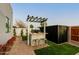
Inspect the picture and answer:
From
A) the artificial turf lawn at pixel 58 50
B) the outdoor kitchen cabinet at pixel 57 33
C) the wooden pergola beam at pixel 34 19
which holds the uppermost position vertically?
the wooden pergola beam at pixel 34 19

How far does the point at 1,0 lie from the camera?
217 centimetres

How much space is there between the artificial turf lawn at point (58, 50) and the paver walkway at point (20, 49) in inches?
3.7

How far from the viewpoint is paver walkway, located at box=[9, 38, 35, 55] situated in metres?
2.22

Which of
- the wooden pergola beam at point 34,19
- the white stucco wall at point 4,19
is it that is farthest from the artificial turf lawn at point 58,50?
the white stucco wall at point 4,19

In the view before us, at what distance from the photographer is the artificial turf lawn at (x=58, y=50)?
223 centimetres

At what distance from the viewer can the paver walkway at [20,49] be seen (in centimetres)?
222

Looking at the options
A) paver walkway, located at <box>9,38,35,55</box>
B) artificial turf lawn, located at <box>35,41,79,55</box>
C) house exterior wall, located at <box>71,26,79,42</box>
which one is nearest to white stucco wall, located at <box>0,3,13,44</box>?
paver walkway, located at <box>9,38,35,55</box>

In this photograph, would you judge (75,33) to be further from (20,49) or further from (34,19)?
(20,49)

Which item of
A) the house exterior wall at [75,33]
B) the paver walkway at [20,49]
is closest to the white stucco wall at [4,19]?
the paver walkway at [20,49]

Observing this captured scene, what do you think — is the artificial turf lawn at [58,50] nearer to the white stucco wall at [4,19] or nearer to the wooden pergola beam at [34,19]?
the wooden pergola beam at [34,19]

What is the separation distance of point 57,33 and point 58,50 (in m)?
0.23

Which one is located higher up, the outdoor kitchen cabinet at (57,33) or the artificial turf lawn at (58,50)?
the outdoor kitchen cabinet at (57,33)

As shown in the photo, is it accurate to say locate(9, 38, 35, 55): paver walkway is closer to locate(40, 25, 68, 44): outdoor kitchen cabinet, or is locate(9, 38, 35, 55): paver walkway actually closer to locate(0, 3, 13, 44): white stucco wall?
locate(0, 3, 13, 44): white stucco wall

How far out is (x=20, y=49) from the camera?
2.23 meters
